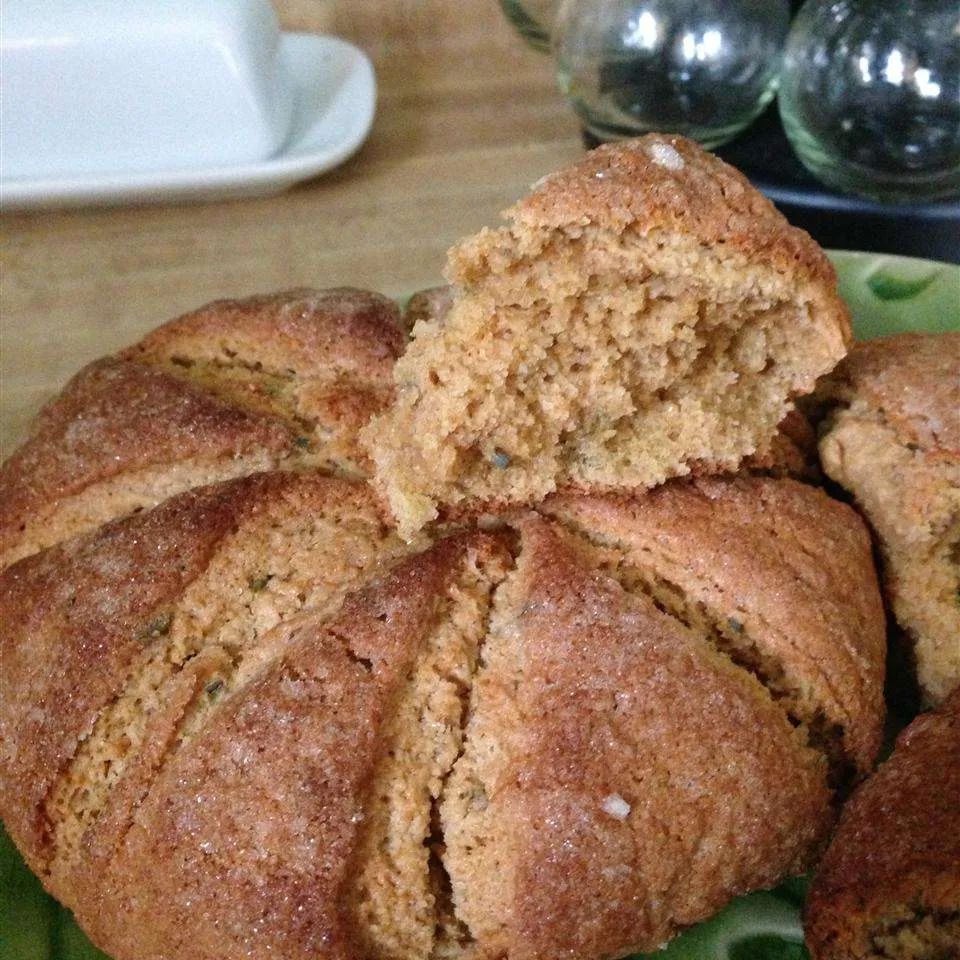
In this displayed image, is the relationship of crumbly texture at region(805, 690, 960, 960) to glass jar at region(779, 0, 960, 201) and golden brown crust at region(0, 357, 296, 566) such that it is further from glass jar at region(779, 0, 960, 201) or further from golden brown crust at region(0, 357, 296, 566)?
glass jar at region(779, 0, 960, 201)

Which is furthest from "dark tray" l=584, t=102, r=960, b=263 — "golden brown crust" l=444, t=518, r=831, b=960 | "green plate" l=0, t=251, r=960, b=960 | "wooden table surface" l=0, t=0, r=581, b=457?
"green plate" l=0, t=251, r=960, b=960

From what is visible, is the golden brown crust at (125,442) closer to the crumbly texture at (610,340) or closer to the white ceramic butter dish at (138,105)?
the crumbly texture at (610,340)

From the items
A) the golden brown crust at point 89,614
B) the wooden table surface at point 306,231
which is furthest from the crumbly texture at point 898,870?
the wooden table surface at point 306,231

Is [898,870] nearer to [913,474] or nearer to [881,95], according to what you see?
[913,474]

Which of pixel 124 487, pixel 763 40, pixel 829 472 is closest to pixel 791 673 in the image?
pixel 829 472

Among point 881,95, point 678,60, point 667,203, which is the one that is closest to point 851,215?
point 881,95

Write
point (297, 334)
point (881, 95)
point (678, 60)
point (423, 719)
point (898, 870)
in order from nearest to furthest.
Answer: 1. point (898, 870)
2. point (423, 719)
3. point (297, 334)
4. point (881, 95)
5. point (678, 60)

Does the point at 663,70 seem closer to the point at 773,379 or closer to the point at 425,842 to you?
the point at 773,379
